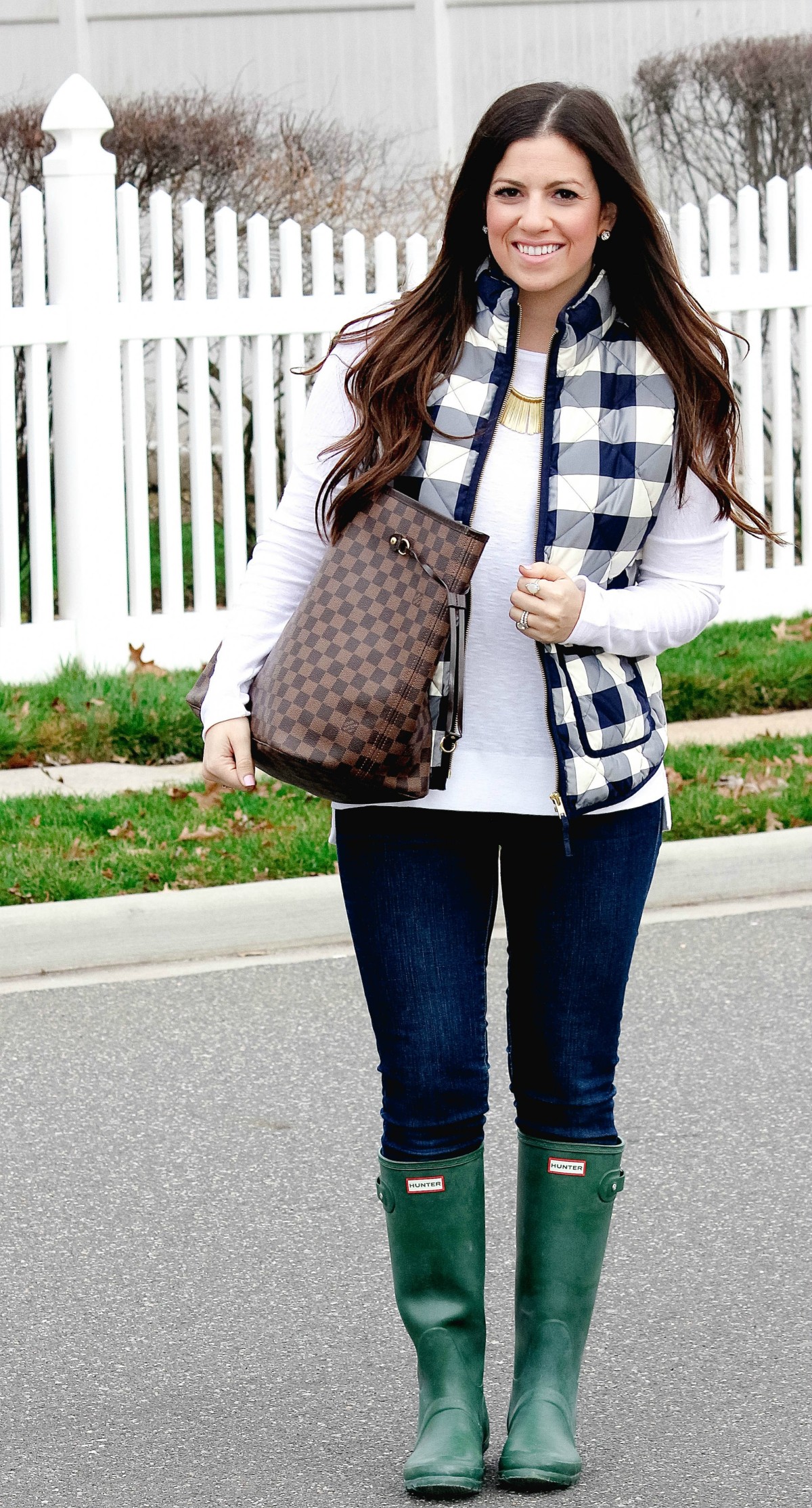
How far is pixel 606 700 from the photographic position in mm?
2709

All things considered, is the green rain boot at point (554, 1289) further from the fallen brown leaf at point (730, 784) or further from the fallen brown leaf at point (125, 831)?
the fallen brown leaf at point (730, 784)

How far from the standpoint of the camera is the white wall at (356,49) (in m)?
13.5

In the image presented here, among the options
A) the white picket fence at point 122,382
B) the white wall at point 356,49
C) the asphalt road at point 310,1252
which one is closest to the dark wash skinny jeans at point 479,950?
the asphalt road at point 310,1252

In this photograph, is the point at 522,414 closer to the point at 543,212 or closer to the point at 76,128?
the point at 543,212

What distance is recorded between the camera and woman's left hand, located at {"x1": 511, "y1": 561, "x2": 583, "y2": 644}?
257 centimetres

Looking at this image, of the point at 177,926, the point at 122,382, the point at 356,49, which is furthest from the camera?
the point at 356,49

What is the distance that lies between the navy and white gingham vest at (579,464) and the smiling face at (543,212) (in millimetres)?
56

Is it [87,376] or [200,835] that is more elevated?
[87,376]

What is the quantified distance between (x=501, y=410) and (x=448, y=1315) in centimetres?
120

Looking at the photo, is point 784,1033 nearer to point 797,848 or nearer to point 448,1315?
point 797,848

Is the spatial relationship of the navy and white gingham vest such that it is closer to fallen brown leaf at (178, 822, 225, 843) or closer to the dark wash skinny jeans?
the dark wash skinny jeans

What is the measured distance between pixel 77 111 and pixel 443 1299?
19.6 ft

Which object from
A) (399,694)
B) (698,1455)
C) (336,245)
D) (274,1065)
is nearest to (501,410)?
(399,694)

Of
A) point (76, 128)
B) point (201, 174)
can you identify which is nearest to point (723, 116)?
point (201, 174)
